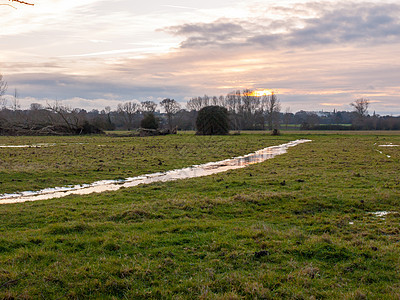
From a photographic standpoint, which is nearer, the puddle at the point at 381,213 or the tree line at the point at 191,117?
the puddle at the point at 381,213

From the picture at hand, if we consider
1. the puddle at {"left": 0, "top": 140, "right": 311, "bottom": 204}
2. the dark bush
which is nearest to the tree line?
the dark bush

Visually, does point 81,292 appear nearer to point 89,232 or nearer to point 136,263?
point 136,263

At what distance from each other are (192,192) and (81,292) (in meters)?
8.92

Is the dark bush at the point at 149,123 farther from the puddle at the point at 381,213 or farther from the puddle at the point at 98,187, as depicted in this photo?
the puddle at the point at 381,213

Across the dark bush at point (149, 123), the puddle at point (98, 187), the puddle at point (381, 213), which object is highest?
the dark bush at point (149, 123)

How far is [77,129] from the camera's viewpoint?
7400 cm

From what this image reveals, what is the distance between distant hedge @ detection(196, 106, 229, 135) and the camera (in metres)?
77.0

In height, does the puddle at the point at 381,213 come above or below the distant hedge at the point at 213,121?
below

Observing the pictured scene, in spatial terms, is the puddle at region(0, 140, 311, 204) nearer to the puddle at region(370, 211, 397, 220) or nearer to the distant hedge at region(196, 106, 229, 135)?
the puddle at region(370, 211, 397, 220)

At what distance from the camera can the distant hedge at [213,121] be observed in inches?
3031

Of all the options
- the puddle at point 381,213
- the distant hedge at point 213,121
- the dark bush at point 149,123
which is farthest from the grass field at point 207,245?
the dark bush at point 149,123

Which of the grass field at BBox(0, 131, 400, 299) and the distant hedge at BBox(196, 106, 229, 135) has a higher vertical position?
the distant hedge at BBox(196, 106, 229, 135)

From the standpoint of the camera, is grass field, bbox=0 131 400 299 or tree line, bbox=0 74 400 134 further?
tree line, bbox=0 74 400 134

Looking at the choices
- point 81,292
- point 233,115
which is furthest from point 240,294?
point 233,115
